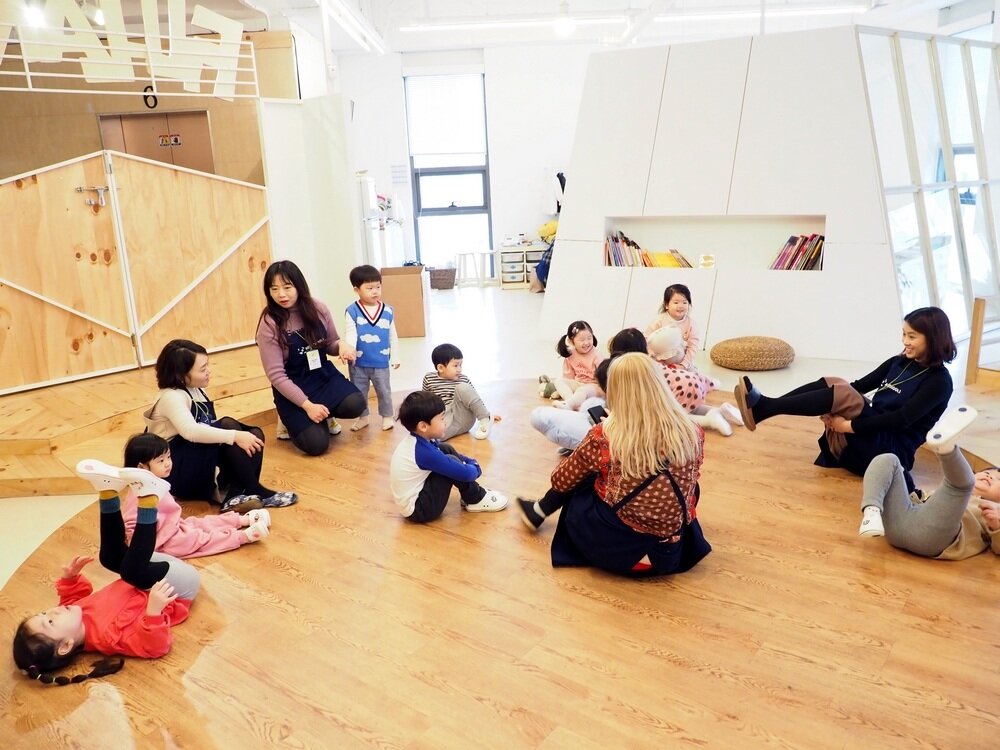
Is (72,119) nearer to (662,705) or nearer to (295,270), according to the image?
(295,270)

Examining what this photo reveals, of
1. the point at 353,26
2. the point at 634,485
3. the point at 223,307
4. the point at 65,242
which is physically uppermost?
the point at 353,26

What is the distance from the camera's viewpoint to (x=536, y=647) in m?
2.48

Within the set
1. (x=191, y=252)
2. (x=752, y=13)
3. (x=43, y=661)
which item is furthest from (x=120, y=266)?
(x=752, y=13)

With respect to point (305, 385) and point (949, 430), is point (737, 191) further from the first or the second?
point (949, 430)

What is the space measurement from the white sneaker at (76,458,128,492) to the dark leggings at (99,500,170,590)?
83 millimetres

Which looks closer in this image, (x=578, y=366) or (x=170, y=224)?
(x=578, y=366)

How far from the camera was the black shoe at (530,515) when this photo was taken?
127 inches

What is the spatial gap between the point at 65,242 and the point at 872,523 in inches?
195

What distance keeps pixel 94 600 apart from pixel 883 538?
2920 mm

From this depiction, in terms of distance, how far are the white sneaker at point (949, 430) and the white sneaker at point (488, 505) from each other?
5.67 ft

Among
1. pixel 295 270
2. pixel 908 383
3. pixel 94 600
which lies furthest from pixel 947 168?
pixel 94 600

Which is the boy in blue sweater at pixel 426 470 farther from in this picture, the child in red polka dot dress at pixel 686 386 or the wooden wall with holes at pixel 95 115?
the wooden wall with holes at pixel 95 115

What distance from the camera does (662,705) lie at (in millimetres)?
2193

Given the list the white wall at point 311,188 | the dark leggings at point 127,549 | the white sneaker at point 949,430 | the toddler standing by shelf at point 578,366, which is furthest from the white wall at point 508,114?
the dark leggings at point 127,549
